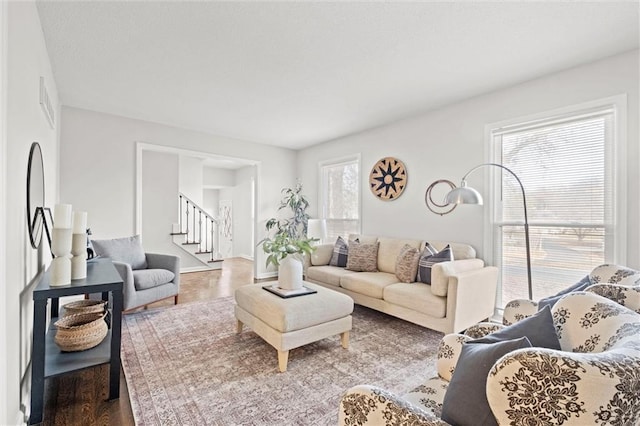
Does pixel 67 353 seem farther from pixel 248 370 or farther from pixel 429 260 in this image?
pixel 429 260

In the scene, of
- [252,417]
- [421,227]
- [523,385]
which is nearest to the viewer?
[523,385]

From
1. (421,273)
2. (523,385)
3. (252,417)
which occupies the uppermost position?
(523,385)

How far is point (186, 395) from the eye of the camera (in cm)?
198

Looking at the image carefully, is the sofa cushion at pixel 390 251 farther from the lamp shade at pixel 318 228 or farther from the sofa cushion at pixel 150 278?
the sofa cushion at pixel 150 278

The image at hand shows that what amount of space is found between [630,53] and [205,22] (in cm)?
342

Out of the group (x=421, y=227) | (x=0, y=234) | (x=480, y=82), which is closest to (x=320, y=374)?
(x=0, y=234)

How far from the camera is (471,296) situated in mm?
2871

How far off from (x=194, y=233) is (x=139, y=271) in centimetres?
342

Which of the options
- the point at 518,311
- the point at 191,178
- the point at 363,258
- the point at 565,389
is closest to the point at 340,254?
the point at 363,258

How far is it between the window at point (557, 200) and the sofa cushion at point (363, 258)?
140cm

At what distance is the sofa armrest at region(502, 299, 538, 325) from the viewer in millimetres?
1504

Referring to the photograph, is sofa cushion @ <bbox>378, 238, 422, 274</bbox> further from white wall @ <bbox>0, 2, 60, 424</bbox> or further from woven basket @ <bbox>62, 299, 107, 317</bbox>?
white wall @ <bbox>0, 2, 60, 424</bbox>

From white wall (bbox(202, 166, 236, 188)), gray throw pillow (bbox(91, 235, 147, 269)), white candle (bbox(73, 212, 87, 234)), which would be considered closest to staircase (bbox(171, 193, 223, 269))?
white wall (bbox(202, 166, 236, 188))

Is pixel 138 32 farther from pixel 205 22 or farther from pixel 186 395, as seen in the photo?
pixel 186 395
